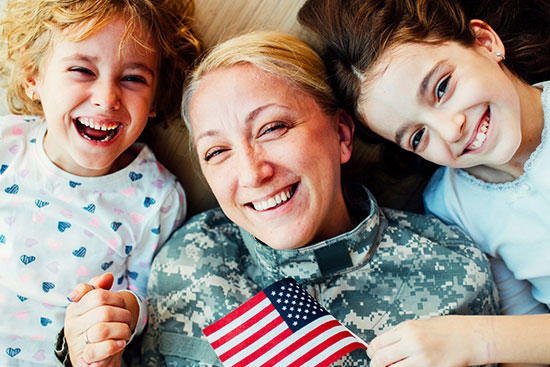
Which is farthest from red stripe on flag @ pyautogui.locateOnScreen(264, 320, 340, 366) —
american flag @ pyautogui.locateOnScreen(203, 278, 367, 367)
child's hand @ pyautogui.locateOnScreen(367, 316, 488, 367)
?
child's hand @ pyautogui.locateOnScreen(367, 316, 488, 367)

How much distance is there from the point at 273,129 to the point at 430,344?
23.5 inches

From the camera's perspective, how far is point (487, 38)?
5.25 ft

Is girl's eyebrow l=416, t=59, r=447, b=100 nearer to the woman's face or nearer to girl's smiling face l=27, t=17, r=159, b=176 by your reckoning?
the woman's face

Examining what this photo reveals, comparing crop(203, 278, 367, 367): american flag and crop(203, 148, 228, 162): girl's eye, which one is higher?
crop(203, 148, 228, 162): girl's eye

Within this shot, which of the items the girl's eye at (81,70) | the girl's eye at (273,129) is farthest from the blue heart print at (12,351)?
the girl's eye at (273,129)

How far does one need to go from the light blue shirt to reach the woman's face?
1.51 feet

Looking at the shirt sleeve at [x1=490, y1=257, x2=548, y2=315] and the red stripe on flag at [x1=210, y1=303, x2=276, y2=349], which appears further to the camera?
the shirt sleeve at [x1=490, y1=257, x2=548, y2=315]

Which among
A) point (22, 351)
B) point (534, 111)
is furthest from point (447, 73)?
point (22, 351)

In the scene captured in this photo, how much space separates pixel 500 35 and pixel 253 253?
0.90m

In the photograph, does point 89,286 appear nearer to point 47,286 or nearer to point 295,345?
point 47,286

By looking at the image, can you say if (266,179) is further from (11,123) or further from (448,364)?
(11,123)

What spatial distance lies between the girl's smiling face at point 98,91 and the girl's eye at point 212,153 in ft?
0.72

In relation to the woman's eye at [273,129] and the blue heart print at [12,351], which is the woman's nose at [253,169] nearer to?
the woman's eye at [273,129]

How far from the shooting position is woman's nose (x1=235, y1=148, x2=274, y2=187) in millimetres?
1453
